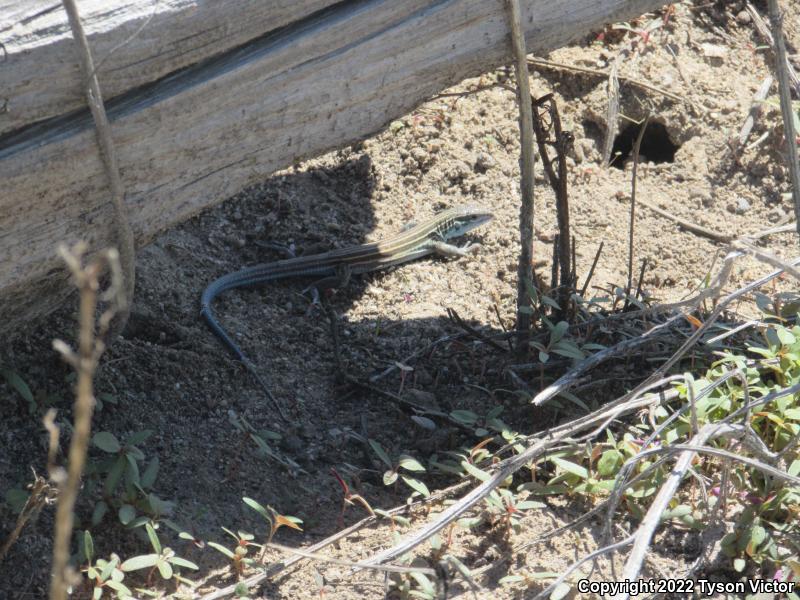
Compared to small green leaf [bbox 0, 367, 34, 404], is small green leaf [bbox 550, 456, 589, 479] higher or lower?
lower

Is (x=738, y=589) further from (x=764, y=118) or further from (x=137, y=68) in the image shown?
(x=764, y=118)

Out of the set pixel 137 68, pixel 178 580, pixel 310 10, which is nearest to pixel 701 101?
pixel 310 10

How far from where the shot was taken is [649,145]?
5531 millimetres

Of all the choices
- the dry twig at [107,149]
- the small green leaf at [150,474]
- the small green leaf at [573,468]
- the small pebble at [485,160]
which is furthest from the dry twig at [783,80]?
the small green leaf at [150,474]

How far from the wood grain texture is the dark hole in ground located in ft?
7.05

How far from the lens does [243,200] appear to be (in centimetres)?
503

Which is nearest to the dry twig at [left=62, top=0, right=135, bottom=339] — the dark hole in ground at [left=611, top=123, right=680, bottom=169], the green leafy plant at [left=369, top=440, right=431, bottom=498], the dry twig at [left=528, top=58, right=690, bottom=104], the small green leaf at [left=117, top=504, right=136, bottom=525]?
the small green leaf at [left=117, top=504, right=136, bottom=525]

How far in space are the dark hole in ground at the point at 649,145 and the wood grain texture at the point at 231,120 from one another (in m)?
2.15

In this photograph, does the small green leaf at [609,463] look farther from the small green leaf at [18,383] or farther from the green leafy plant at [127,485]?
the small green leaf at [18,383]

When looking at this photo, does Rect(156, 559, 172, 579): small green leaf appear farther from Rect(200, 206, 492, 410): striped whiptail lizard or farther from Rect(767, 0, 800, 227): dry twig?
Rect(767, 0, 800, 227): dry twig

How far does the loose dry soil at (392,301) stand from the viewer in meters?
2.98

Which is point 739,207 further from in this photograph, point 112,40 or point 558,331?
point 112,40

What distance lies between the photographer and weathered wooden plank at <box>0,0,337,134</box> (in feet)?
8.11

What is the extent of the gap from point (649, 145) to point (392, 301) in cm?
199
